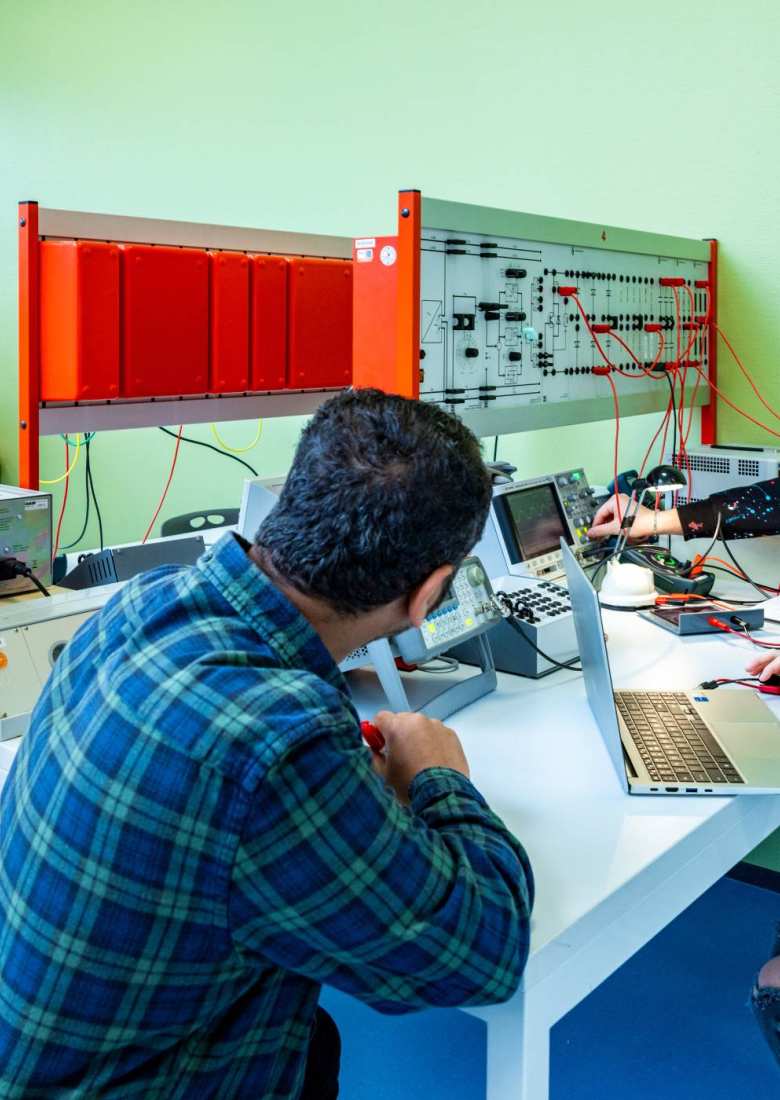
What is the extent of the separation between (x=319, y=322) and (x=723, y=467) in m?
1.08

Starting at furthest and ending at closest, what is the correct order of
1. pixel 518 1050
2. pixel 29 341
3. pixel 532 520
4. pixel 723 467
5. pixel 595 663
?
pixel 723 467
pixel 532 520
pixel 29 341
pixel 595 663
pixel 518 1050

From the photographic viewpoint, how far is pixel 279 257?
8.67ft

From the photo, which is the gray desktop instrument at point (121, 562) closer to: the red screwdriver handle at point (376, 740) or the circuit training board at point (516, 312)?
the circuit training board at point (516, 312)

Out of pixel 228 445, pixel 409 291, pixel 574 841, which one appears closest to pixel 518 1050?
pixel 574 841

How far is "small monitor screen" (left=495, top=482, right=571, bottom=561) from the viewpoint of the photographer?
217cm

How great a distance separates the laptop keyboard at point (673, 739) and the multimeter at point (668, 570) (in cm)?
63

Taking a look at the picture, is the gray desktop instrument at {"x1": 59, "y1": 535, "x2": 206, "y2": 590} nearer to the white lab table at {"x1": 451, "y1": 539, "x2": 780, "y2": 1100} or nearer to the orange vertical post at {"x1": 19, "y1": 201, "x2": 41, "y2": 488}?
the orange vertical post at {"x1": 19, "y1": 201, "x2": 41, "y2": 488}

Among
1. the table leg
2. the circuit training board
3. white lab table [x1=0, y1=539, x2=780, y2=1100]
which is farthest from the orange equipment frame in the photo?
the table leg

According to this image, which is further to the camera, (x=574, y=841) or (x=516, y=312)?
(x=516, y=312)

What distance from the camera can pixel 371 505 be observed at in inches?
36.2

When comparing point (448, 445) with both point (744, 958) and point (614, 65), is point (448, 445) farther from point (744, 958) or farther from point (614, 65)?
point (614, 65)

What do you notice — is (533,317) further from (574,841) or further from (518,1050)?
(518,1050)

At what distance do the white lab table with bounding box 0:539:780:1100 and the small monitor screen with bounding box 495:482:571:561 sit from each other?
0.42 m

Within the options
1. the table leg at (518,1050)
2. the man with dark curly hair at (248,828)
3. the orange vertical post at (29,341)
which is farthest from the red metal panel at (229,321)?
the table leg at (518,1050)
